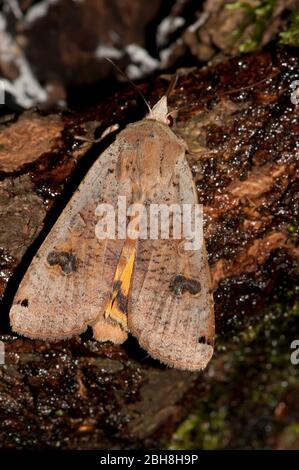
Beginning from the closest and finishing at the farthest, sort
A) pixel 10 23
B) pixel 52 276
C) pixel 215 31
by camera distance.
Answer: pixel 52 276, pixel 215 31, pixel 10 23

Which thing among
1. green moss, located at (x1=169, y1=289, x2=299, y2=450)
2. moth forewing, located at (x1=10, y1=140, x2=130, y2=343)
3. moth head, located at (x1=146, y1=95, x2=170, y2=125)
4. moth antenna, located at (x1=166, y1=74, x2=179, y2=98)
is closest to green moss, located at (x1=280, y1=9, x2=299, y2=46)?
moth antenna, located at (x1=166, y1=74, x2=179, y2=98)

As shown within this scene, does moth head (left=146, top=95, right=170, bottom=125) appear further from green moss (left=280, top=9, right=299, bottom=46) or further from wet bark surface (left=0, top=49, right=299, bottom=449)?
green moss (left=280, top=9, right=299, bottom=46)

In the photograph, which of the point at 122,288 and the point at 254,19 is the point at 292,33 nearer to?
the point at 254,19

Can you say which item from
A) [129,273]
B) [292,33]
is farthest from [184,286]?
[292,33]

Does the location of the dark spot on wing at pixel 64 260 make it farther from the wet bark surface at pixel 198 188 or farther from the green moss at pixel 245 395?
the green moss at pixel 245 395

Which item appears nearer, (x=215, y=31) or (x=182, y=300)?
(x=182, y=300)

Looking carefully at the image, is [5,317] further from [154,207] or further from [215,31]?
[215,31]

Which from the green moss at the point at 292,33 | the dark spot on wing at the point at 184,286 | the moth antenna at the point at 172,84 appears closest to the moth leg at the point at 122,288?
the dark spot on wing at the point at 184,286

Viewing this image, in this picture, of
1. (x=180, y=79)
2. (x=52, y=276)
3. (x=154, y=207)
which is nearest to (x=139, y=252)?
(x=154, y=207)
